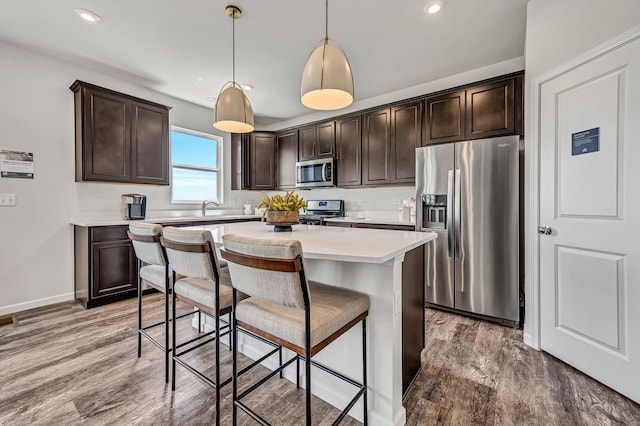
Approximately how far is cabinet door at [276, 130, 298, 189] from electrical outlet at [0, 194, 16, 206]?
334cm

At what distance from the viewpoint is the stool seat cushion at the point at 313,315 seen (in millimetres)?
1124

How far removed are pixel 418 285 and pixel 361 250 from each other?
0.74 metres

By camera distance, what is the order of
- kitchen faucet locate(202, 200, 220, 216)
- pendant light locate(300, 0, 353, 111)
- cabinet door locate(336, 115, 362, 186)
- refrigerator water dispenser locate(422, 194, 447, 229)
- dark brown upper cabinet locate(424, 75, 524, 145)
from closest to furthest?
1. pendant light locate(300, 0, 353, 111)
2. dark brown upper cabinet locate(424, 75, 524, 145)
3. refrigerator water dispenser locate(422, 194, 447, 229)
4. cabinet door locate(336, 115, 362, 186)
5. kitchen faucet locate(202, 200, 220, 216)

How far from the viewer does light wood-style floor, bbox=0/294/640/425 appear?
1.50 metres

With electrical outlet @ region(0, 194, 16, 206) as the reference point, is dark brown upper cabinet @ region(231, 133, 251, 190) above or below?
above

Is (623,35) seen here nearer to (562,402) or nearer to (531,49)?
(531,49)

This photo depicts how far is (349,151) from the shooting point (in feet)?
13.6

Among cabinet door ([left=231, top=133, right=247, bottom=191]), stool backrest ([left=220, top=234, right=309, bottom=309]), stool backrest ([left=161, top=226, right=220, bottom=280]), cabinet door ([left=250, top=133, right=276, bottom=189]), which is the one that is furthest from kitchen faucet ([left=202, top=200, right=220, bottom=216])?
stool backrest ([left=220, top=234, right=309, bottom=309])

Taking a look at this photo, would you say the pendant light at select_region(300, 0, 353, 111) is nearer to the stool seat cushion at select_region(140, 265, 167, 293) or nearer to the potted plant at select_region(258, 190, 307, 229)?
the potted plant at select_region(258, 190, 307, 229)

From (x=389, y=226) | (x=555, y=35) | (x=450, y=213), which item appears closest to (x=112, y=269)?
(x=389, y=226)

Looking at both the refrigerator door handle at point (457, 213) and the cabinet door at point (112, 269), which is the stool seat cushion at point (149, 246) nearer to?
the cabinet door at point (112, 269)

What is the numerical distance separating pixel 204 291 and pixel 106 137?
9.27 ft

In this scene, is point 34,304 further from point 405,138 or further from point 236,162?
point 405,138

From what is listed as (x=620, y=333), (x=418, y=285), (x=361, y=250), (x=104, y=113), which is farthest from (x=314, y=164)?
(x=620, y=333)
